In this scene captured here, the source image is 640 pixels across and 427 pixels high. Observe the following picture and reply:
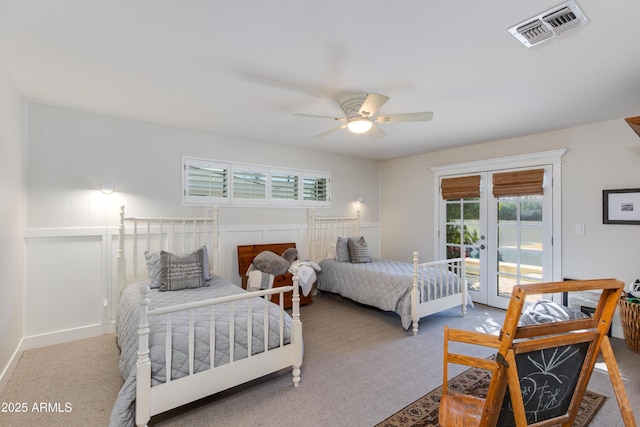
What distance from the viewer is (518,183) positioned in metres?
4.09

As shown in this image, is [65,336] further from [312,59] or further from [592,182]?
[592,182]

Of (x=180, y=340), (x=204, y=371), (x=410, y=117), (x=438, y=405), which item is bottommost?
(x=438, y=405)

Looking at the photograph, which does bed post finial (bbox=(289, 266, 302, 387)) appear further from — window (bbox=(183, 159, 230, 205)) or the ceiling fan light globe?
window (bbox=(183, 159, 230, 205))

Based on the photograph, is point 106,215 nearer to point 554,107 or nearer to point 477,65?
point 477,65

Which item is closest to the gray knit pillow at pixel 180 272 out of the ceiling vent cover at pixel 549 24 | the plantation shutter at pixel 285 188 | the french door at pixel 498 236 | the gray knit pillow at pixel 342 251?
the plantation shutter at pixel 285 188

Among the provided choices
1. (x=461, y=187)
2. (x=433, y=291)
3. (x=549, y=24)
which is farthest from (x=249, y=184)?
(x=549, y=24)

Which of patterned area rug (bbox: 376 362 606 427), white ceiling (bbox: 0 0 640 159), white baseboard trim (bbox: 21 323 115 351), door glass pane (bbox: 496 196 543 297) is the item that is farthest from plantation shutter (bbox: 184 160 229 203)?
door glass pane (bbox: 496 196 543 297)

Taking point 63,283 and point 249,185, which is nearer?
point 63,283

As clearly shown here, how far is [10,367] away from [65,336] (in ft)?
2.03

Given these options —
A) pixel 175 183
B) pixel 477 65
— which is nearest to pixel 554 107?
pixel 477 65

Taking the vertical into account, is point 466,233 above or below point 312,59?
below

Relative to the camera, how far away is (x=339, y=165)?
5.44 m

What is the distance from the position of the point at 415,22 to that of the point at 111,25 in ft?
5.77

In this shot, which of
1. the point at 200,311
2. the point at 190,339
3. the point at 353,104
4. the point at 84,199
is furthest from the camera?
the point at 84,199
